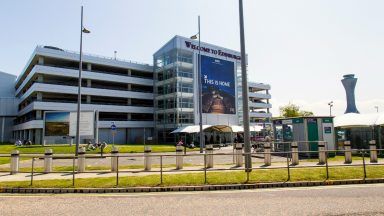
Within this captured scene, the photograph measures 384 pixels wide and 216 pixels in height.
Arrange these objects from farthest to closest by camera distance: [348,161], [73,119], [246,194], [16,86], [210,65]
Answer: [16,86]
[210,65]
[73,119]
[348,161]
[246,194]

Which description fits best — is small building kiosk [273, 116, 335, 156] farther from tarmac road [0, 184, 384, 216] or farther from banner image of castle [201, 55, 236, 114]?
banner image of castle [201, 55, 236, 114]

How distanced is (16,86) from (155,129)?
3984 cm

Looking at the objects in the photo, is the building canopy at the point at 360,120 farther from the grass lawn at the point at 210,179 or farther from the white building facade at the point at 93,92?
the white building facade at the point at 93,92

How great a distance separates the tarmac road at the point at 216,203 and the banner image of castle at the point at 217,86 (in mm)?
45708

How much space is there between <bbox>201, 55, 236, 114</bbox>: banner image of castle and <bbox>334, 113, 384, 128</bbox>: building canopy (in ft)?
98.7

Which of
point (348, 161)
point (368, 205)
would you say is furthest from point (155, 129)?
point (368, 205)

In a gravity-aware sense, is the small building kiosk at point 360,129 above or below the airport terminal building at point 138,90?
below

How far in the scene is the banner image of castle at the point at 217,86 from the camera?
184 ft

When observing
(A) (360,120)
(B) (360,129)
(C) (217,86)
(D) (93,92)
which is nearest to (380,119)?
(A) (360,120)

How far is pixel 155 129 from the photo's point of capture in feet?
192

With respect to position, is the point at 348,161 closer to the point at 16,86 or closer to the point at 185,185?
the point at 185,185

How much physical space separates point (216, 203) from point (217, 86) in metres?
50.9

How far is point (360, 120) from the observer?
25172 millimetres

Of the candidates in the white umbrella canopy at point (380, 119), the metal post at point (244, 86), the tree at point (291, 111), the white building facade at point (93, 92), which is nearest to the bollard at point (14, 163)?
the metal post at point (244, 86)
